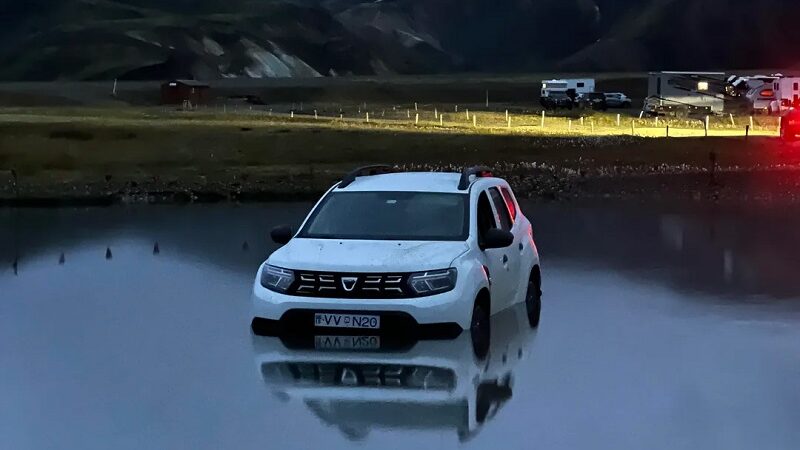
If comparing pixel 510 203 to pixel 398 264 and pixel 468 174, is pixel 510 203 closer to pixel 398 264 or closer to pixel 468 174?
pixel 468 174

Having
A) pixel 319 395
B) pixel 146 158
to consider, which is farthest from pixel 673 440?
pixel 146 158

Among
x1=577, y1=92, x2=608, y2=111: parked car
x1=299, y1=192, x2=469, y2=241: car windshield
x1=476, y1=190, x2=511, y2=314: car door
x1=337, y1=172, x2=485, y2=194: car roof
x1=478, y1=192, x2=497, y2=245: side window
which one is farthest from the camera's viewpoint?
x1=577, y1=92, x2=608, y2=111: parked car

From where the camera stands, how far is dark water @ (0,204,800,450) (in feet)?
28.9

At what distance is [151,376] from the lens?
35.1ft

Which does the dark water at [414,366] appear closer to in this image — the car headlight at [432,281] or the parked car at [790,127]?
the car headlight at [432,281]

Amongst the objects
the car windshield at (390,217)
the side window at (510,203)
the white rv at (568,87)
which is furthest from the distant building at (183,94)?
the car windshield at (390,217)

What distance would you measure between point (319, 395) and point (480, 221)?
380cm

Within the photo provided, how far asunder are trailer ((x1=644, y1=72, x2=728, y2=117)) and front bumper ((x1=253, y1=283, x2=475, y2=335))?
64506mm

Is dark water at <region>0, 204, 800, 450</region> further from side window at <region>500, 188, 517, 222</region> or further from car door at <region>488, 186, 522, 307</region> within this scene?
side window at <region>500, 188, 517, 222</region>

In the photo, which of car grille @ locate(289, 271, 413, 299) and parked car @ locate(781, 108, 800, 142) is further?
parked car @ locate(781, 108, 800, 142)

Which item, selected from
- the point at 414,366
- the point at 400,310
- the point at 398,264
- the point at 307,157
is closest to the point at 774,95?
the point at 307,157

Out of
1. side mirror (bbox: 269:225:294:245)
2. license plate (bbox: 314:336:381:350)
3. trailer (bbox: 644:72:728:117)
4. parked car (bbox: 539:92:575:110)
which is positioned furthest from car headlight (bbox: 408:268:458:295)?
parked car (bbox: 539:92:575:110)

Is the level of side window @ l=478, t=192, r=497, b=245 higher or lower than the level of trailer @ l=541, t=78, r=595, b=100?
higher

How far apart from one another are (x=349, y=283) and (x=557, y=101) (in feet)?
231
